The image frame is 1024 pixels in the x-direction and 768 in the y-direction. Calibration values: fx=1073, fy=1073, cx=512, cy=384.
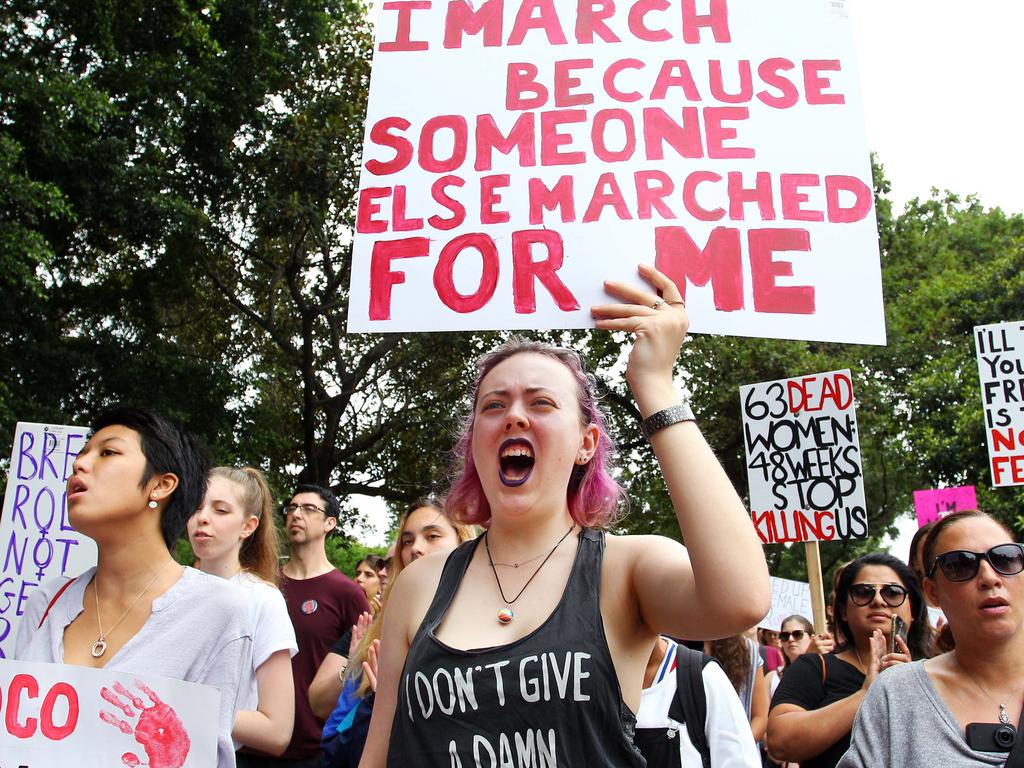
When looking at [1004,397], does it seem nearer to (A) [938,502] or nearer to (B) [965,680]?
(A) [938,502]

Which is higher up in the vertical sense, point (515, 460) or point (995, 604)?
point (515, 460)

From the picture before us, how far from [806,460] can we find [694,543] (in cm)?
517

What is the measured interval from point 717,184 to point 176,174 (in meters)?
11.8

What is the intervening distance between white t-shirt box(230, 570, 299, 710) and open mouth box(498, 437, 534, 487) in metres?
1.18

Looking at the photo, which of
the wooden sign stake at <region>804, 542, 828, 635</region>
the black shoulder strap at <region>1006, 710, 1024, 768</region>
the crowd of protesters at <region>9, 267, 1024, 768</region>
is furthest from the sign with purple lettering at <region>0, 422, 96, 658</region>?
the black shoulder strap at <region>1006, 710, 1024, 768</region>

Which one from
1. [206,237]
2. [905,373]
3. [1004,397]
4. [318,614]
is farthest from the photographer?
[905,373]

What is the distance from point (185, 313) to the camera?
15.7 meters

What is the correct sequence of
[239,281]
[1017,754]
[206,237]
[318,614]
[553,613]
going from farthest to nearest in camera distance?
[239,281]
[206,237]
[318,614]
[1017,754]
[553,613]

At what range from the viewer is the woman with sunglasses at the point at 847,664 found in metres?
3.64

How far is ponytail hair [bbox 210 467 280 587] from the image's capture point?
445cm

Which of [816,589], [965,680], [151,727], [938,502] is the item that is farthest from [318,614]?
[938,502]

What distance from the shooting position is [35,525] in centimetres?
585

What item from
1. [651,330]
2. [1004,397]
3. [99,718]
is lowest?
[99,718]

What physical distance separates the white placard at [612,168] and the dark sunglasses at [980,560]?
0.67 metres
